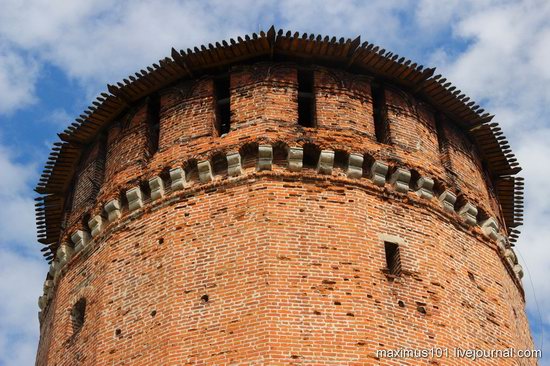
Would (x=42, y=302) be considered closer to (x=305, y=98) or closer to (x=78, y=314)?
(x=78, y=314)

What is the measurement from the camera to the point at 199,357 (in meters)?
13.5

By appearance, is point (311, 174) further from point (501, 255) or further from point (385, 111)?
point (501, 255)

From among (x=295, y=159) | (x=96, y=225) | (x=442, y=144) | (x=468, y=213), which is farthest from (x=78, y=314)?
(x=442, y=144)

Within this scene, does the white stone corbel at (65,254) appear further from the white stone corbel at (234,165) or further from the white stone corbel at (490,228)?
the white stone corbel at (490,228)

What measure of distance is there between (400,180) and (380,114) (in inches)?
76.0

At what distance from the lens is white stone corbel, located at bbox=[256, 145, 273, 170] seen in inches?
620

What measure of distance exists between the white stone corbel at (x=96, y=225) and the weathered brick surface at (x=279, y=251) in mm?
124

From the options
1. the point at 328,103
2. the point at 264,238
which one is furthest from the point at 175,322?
the point at 328,103

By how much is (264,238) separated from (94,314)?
2.95m

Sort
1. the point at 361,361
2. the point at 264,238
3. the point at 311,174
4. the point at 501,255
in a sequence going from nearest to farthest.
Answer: the point at 361,361
the point at 264,238
the point at 311,174
the point at 501,255

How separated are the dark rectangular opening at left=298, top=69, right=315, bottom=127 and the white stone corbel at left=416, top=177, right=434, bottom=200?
218 cm

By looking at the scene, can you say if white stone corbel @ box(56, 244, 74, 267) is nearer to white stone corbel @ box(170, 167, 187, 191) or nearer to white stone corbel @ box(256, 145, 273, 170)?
white stone corbel @ box(170, 167, 187, 191)

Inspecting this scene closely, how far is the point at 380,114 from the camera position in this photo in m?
17.7

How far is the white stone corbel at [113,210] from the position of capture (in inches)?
648
